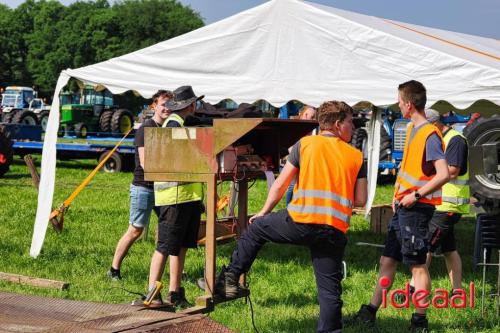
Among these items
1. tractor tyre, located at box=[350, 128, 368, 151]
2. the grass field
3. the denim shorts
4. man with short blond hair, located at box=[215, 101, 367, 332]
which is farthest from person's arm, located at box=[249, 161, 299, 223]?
tractor tyre, located at box=[350, 128, 368, 151]

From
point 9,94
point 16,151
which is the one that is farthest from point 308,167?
point 9,94

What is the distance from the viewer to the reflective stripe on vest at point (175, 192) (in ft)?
19.8

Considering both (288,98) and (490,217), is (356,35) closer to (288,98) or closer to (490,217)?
(288,98)

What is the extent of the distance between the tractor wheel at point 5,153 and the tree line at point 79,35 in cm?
4979

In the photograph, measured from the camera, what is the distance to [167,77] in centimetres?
866

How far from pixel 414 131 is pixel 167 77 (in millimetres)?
3660

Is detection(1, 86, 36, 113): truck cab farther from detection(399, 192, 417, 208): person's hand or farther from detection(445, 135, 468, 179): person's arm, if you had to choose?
detection(399, 192, 417, 208): person's hand

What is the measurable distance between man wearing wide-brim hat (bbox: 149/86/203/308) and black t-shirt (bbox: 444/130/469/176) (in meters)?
2.19

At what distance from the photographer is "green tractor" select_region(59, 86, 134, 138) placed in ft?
76.4

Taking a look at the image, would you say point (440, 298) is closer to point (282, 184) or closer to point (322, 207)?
point (322, 207)

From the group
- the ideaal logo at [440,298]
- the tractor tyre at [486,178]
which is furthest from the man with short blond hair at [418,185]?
the tractor tyre at [486,178]

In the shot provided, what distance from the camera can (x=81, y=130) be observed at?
23.5 meters

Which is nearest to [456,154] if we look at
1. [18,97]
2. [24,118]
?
[24,118]

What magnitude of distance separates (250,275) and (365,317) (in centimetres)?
208
